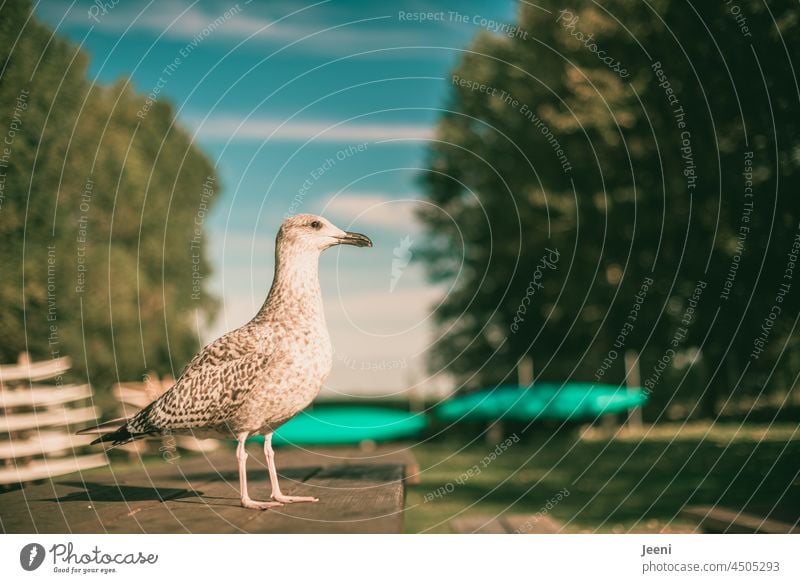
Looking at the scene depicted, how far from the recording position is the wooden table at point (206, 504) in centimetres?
413

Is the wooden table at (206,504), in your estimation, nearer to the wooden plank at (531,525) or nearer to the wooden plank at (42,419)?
the wooden plank at (531,525)

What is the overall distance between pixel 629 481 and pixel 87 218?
1470 centimetres

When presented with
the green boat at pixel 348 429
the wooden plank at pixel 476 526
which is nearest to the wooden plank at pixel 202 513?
the wooden plank at pixel 476 526

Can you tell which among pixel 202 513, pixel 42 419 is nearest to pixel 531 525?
pixel 202 513

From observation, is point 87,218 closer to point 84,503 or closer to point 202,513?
point 84,503

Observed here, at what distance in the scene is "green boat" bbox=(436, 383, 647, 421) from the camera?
953 inches

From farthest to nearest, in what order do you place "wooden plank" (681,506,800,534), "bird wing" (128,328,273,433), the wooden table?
1. "wooden plank" (681,506,800,534)
2. "bird wing" (128,328,273,433)
3. the wooden table

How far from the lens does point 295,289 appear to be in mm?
5352

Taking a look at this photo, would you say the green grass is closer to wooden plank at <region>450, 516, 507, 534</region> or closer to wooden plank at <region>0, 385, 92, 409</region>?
wooden plank at <region>450, 516, 507, 534</region>

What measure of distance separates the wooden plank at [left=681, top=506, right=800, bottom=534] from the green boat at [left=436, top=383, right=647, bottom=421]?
16687mm

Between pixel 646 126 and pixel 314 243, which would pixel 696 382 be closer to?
pixel 646 126

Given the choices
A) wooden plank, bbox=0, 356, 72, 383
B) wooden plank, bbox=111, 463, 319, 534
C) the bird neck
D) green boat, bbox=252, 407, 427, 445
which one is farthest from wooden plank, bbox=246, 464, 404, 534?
green boat, bbox=252, 407, 427, 445

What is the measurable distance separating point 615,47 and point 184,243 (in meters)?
16.1

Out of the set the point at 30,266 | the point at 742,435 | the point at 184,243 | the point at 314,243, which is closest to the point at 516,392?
the point at 742,435
